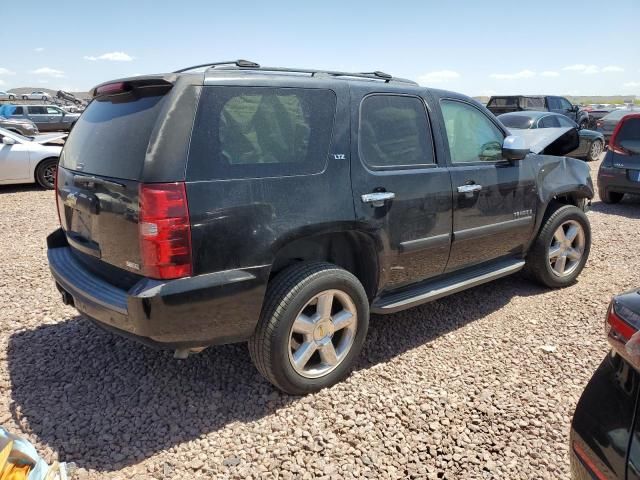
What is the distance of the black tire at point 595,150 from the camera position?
48.1 ft

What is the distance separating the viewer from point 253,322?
2682 millimetres

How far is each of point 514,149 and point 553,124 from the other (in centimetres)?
990

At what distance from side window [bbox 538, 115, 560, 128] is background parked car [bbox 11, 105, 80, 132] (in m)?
20.6

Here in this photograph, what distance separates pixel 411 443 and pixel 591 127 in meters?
22.0

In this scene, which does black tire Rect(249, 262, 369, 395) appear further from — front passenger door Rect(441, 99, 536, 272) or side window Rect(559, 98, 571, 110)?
side window Rect(559, 98, 571, 110)

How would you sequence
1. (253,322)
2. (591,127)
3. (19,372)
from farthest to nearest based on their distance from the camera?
(591,127), (19,372), (253,322)

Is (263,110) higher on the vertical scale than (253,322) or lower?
higher

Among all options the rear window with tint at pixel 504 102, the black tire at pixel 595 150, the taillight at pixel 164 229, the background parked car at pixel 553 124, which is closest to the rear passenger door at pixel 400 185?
the taillight at pixel 164 229

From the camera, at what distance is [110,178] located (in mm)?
2572

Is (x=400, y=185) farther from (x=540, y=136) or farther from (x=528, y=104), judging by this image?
(x=528, y=104)

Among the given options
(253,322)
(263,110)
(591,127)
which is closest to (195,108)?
(263,110)

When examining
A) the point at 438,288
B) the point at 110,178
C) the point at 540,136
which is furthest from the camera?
the point at 540,136

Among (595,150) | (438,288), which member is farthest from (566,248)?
(595,150)

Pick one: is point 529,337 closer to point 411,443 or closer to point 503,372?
point 503,372
